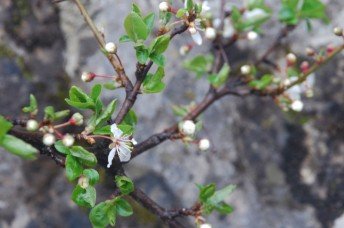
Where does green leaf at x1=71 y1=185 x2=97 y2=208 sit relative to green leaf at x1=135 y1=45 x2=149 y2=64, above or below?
below

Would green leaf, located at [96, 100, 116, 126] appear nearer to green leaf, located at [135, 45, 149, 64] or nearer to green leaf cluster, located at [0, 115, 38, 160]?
green leaf, located at [135, 45, 149, 64]

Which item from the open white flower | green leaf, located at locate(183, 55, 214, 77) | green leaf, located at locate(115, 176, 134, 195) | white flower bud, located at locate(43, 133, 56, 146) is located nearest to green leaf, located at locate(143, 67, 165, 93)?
the open white flower

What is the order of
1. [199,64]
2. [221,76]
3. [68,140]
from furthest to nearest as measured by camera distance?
1. [199,64]
2. [221,76]
3. [68,140]

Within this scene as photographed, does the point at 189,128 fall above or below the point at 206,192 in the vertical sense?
above

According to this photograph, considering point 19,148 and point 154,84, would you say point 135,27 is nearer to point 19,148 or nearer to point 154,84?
point 154,84

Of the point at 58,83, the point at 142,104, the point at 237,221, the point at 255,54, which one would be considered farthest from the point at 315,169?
the point at 58,83

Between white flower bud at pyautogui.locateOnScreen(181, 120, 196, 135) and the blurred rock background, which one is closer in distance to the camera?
white flower bud at pyautogui.locateOnScreen(181, 120, 196, 135)

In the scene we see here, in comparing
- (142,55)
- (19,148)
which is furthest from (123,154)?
(19,148)

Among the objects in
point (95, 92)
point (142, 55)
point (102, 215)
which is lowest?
point (102, 215)
